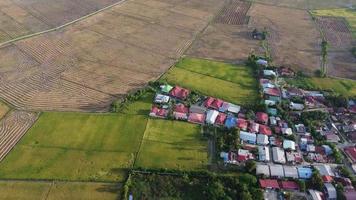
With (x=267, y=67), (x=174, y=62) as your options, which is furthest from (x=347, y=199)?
(x=174, y=62)

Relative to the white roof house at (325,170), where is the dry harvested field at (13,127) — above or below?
below

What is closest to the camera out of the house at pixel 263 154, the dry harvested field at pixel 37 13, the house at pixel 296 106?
the house at pixel 263 154

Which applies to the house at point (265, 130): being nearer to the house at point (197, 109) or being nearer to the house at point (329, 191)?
the house at point (197, 109)

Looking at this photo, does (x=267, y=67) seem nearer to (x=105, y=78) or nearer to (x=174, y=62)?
(x=174, y=62)

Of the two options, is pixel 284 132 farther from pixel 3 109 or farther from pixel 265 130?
pixel 3 109

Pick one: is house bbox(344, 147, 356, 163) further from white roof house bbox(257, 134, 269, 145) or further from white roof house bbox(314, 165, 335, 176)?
white roof house bbox(257, 134, 269, 145)

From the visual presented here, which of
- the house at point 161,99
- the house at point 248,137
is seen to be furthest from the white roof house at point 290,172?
the house at point 161,99
